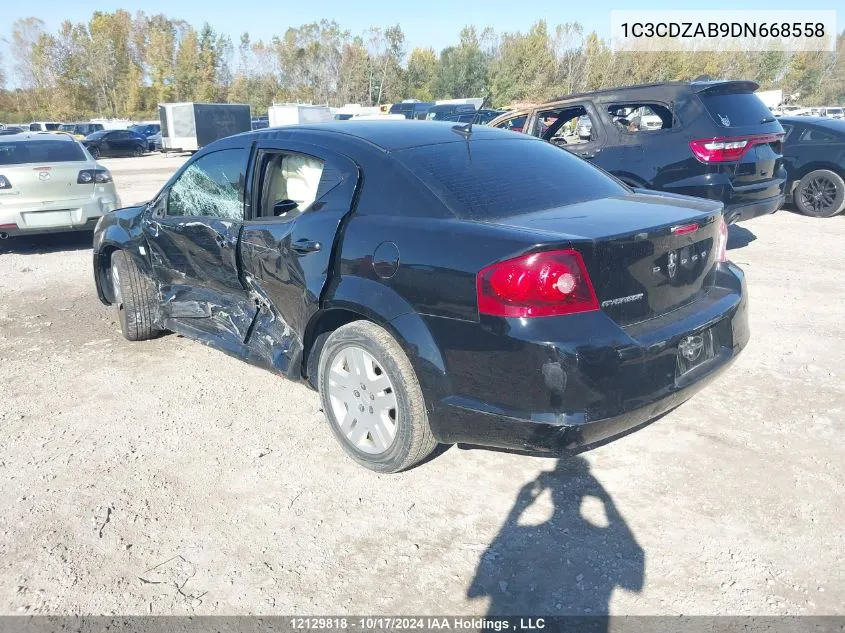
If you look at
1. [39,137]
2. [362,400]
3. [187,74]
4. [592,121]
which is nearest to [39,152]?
[39,137]

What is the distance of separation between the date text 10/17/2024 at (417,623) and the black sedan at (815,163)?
9355 millimetres

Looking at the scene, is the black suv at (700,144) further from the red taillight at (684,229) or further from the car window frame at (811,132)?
the red taillight at (684,229)

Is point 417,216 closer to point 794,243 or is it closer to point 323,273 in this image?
point 323,273

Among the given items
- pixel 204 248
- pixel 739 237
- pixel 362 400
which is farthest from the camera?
pixel 739 237

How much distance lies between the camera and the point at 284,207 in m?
3.73

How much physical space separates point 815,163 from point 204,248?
8930 millimetres

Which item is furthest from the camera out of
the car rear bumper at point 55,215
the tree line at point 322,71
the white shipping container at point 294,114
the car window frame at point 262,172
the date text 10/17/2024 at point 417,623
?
the tree line at point 322,71

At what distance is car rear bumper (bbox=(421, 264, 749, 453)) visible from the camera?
2570mm

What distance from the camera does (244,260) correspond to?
3.86 meters

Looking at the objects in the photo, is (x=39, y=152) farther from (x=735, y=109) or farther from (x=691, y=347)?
(x=691, y=347)

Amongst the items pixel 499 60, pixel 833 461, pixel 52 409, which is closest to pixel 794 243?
pixel 833 461

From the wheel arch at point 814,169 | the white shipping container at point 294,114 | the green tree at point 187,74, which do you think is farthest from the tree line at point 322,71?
the wheel arch at point 814,169

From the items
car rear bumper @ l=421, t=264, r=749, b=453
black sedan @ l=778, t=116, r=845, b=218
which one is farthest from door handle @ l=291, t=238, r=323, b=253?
black sedan @ l=778, t=116, r=845, b=218

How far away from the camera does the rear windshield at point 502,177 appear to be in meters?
3.10
